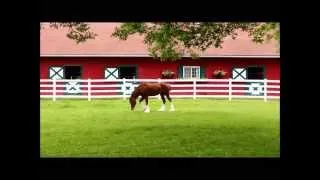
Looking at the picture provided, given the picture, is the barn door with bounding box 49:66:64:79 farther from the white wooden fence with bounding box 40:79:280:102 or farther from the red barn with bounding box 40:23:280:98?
the white wooden fence with bounding box 40:79:280:102

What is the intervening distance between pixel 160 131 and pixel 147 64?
10.3m

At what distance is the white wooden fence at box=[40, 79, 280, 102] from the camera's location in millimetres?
21328

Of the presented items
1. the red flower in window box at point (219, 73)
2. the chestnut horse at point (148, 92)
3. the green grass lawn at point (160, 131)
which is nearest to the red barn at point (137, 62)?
the red flower in window box at point (219, 73)

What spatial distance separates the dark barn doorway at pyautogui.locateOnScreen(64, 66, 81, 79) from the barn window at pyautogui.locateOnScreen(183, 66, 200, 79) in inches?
158

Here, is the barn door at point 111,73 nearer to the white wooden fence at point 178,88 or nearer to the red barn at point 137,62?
the red barn at point 137,62

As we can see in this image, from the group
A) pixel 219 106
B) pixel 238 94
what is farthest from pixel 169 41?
pixel 238 94

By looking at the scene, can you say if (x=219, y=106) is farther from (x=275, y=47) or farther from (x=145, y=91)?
(x=275, y=47)

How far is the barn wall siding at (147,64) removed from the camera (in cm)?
2283

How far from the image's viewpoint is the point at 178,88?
2238cm

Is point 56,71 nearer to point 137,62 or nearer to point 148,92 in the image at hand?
point 137,62

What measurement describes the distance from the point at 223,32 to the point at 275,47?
9.98 metres

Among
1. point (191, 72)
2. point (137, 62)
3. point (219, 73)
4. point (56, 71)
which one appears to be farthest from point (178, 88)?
point (56, 71)
